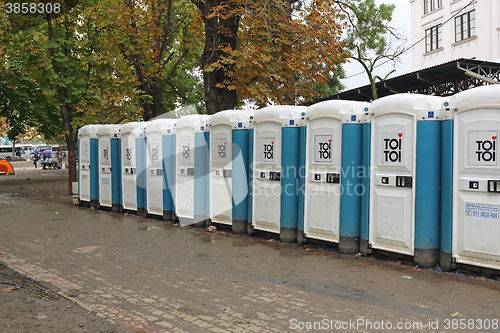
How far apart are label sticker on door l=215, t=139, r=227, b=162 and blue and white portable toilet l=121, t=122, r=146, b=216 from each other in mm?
2698

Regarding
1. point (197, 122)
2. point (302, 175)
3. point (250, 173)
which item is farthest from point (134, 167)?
point (302, 175)

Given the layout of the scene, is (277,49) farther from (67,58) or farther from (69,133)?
(69,133)

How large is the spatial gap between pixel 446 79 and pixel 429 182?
546 inches

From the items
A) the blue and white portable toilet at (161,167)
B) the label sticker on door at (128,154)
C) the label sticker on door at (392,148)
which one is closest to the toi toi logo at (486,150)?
the label sticker on door at (392,148)

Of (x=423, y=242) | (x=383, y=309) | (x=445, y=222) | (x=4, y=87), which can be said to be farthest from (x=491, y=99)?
(x=4, y=87)

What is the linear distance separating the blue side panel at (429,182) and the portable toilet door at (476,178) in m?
0.26

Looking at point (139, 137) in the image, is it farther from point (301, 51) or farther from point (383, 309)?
point (383, 309)

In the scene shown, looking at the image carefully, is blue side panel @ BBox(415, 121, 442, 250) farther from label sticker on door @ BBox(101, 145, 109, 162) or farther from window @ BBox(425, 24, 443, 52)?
window @ BBox(425, 24, 443, 52)

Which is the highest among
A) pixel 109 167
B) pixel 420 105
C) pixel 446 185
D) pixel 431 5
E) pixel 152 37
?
pixel 431 5

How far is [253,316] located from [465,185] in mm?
3316

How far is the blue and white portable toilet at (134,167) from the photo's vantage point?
37.2 feet

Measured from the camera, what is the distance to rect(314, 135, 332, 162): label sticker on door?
7406 mm

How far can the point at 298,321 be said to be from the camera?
14.4ft

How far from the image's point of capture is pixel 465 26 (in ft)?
108
